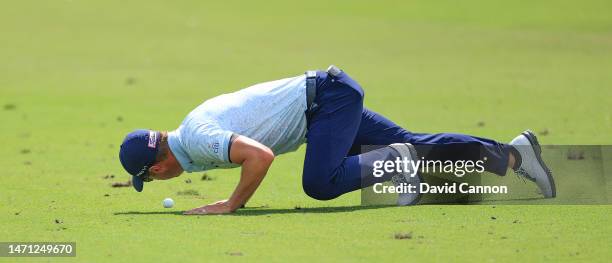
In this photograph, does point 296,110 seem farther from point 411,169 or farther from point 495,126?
point 495,126

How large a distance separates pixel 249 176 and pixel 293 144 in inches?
32.5

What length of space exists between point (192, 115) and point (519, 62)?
22.3 metres

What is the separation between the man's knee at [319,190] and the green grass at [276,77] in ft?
0.38

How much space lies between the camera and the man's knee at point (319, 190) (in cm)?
1068

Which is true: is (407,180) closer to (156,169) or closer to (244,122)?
(244,122)

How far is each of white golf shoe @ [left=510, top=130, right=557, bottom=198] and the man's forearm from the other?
232 centimetres

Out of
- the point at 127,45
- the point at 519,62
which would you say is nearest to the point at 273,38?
the point at 127,45

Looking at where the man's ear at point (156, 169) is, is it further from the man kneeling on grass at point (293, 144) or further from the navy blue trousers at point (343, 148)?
the navy blue trousers at point (343, 148)

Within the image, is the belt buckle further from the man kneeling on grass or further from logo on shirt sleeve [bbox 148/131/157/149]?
logo on shirt sleeve [bbox 148/131/157/149]

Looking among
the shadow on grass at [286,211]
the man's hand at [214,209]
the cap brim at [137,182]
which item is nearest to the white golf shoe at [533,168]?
the shadow on grass at [286,211]

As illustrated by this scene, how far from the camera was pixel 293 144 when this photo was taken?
35.8 ft

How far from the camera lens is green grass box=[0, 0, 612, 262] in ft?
30.2

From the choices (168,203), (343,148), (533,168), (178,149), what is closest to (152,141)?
(178,149)

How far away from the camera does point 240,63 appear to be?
32.0 meters
